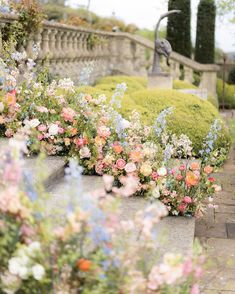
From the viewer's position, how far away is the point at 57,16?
24875mm

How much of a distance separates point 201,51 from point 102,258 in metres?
17.0

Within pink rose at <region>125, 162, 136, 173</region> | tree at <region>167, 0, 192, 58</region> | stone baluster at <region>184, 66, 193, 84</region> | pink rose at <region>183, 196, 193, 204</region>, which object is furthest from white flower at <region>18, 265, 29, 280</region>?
tree at <region>167, 0, 192, 58</region>

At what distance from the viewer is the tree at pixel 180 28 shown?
58.8 ft

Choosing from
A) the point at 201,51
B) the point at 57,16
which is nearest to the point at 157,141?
the point at 201,51

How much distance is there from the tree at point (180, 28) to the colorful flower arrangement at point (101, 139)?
12360 millimetres

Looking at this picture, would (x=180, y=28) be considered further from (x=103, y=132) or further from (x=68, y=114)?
(x=103, y=132)

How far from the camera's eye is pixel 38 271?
2.33 metres

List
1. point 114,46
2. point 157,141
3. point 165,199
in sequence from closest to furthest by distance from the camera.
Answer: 1. point 165,199
2. point 157,141
3. point 114,46

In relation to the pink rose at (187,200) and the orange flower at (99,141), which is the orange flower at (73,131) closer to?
the orange flower at (99,141)

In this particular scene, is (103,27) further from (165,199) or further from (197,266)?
(197,266)

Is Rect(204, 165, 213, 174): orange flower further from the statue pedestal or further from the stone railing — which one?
the statue pedestal

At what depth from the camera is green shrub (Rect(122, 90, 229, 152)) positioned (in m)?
8.05

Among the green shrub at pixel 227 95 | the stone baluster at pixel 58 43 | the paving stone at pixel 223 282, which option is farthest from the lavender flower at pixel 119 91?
the green shrub at pixel 227 95

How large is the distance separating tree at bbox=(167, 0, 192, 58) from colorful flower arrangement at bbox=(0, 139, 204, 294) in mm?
15982
